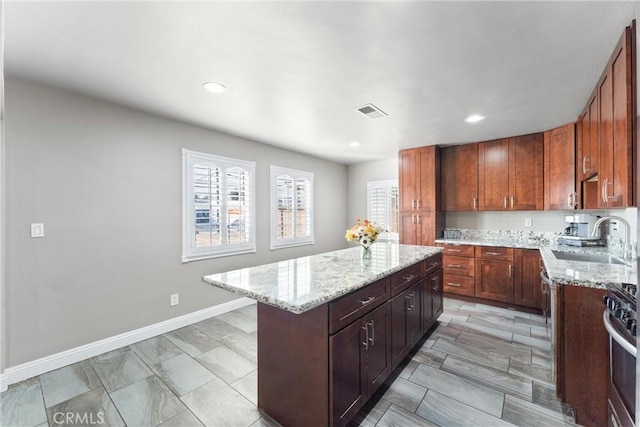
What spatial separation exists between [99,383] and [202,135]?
8.91 feet

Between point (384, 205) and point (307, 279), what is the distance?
4.08 metres

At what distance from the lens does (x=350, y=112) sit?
2.96m

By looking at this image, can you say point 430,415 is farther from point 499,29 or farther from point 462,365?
point 499,29

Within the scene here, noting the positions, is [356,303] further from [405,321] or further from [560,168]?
[560,168]

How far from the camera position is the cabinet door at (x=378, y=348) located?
6.04 feet

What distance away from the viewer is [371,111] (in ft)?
9.63

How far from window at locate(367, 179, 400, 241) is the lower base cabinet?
3406 mm

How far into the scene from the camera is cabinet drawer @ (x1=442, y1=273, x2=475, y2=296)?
158 inches

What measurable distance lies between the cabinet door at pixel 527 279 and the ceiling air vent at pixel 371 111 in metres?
2.68

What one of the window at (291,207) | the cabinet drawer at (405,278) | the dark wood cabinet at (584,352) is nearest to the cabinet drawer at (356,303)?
the cabinet drawer at (405,278)

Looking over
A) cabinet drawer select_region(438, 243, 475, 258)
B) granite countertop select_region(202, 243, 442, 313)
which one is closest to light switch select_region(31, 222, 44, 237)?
granite countertop select_region(202, 243, 442, 313)

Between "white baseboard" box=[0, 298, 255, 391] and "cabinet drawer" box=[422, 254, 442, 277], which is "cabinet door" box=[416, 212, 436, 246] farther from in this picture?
"white baseboard" box=[0, 298, 255, 391]

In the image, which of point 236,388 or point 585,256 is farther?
point 585,256

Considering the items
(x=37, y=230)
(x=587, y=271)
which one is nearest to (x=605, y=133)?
(x=587, y=271)
